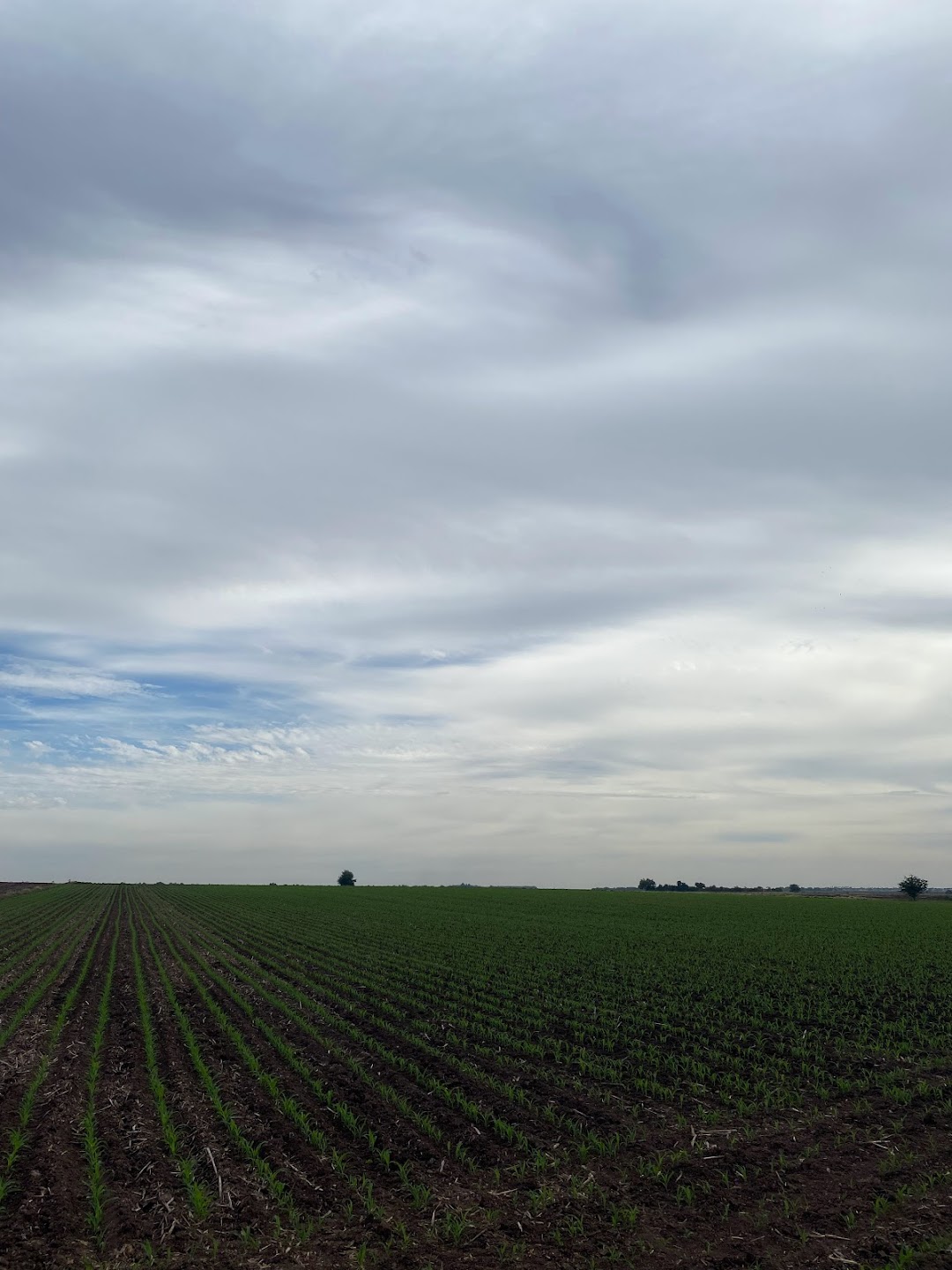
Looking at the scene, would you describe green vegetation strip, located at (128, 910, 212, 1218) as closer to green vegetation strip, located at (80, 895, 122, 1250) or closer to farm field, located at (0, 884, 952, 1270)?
farm field, located at (0, 884, 952, 1270)

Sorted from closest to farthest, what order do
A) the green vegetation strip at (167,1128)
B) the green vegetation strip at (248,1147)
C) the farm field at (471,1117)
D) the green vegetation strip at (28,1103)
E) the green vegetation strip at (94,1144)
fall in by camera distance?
the farm field at (471,1117) → the green vegetation strip at (94,1144) → the green vegetation strip at (248,1147) → the green vegetation strip at (167,1128) → the green vegetation strip at (28,1103)

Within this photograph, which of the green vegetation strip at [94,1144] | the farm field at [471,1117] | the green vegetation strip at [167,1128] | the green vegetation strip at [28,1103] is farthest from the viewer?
the green vegetation strip at [28,1103]

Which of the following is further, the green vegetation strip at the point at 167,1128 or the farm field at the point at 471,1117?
the green vegetation strip at the point at 167,1128

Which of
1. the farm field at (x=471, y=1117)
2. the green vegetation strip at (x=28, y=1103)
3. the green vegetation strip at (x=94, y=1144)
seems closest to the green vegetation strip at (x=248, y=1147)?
the farm field at (x=471, y=1117)

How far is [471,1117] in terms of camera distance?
1470cm

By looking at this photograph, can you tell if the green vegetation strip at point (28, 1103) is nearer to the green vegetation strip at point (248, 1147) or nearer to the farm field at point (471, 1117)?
the farm field at point (471, 1117)

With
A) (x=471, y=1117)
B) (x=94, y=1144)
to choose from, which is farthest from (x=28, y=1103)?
(x=471, y=1117)

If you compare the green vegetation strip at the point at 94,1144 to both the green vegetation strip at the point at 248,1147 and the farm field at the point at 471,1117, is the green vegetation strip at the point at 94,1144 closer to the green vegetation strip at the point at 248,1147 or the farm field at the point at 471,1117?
the farm field at the point at 471,1117

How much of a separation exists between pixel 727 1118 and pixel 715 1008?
11.2 metres

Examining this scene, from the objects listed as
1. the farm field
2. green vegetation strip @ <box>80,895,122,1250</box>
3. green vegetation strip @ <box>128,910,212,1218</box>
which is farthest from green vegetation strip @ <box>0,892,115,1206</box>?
green vegetation strip @ <box>128,910,212,1218</box>

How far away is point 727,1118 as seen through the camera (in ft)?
49.0

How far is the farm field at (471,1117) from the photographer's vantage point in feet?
33.7

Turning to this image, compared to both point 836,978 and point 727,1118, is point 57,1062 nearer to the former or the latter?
point 727,1118

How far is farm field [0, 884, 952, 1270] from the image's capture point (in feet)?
33.7
